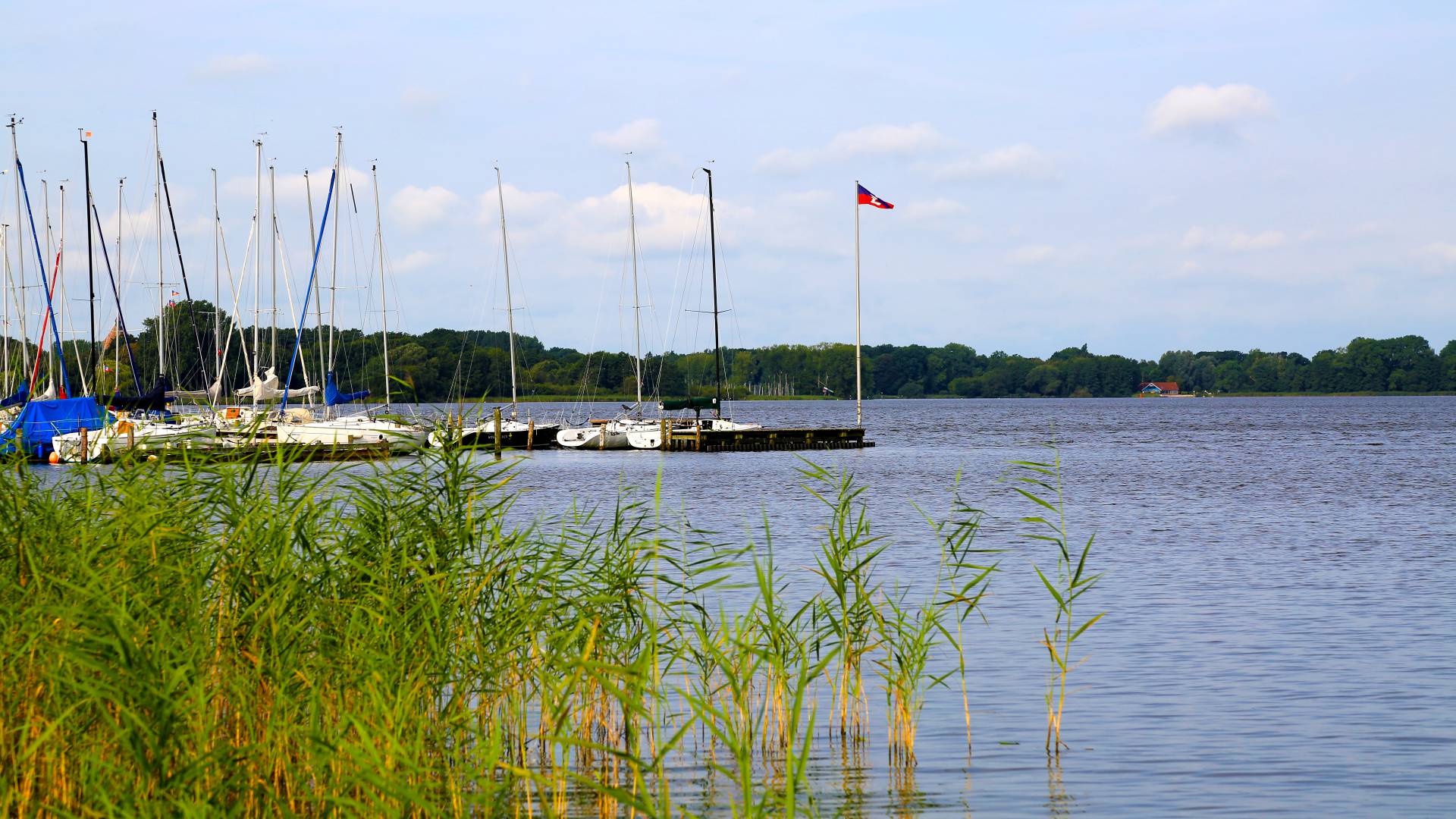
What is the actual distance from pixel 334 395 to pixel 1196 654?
1814 inches

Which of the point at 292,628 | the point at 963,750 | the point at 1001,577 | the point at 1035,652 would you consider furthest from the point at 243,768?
the point at 1001,577

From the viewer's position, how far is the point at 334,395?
2206 inches

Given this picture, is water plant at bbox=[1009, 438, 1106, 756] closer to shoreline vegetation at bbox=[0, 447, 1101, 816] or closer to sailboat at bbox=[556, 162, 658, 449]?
shoreline vegetation at bbox=[0, 447, 1101, 816]

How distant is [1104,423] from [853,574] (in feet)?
406

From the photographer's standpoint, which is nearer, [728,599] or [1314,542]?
[728,599]

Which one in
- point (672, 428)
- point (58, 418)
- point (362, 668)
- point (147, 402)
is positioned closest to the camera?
point (362, 668)

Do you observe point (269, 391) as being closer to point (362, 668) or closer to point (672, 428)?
point (672, 428)

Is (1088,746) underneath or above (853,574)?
underneath

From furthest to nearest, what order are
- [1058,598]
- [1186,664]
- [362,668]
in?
[1186,664], [1058,598], [362,668]

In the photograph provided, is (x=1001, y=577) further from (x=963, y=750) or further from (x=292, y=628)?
(x=292, y=628)

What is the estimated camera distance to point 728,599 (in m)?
18.5

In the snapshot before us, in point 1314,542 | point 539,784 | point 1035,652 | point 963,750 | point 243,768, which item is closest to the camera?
point 539,784

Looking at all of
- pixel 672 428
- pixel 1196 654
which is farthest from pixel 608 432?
pixel 1196 654

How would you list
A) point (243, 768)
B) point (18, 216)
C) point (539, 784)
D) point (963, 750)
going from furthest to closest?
point (18, 216) → point (963, 750) → point (243, 768) → point (539, 784)
